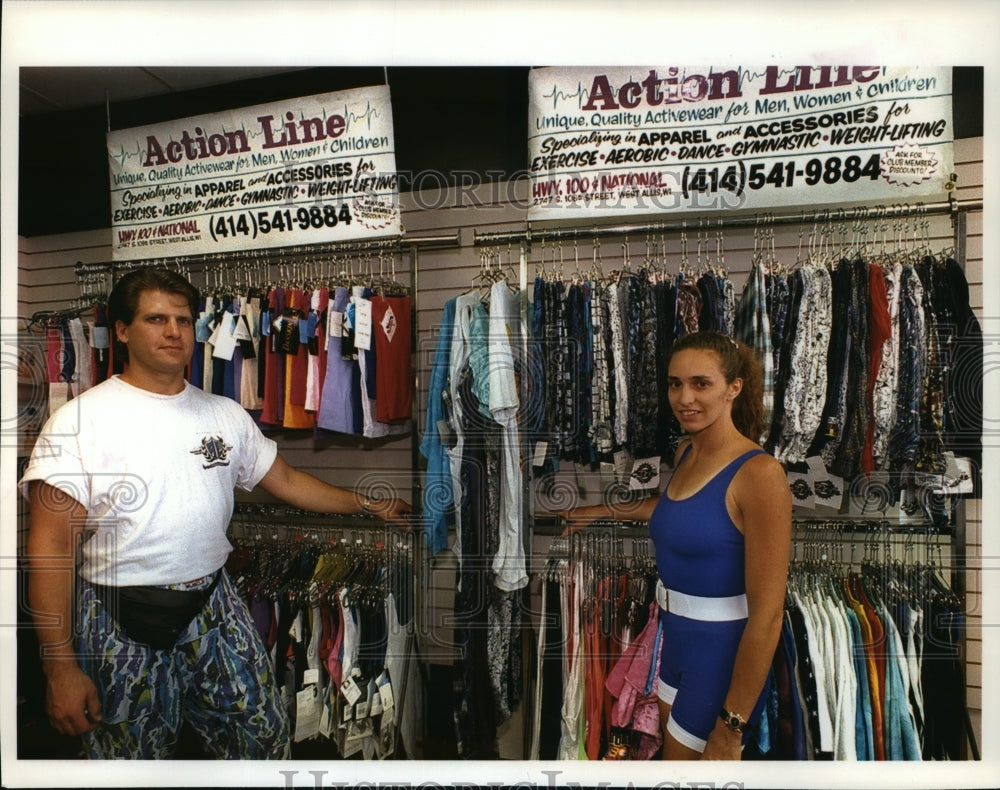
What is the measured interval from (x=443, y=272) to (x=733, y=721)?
1859 millimetres

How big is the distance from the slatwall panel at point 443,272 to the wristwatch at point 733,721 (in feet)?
2.37

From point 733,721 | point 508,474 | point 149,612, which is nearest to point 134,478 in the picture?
point 149,612

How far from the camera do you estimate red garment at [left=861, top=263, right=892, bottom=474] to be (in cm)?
177

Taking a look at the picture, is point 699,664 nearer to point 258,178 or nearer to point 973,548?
point 973,548

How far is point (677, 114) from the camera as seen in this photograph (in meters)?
1.78

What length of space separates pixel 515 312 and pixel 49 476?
1.66 m

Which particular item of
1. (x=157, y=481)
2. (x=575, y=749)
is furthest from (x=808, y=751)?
(x=157, y=481)

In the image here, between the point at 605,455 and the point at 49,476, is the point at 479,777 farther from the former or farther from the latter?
the point at 49,476

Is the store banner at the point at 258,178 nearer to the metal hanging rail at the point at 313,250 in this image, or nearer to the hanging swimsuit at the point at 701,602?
the metal hanging rail at the point at 313,250

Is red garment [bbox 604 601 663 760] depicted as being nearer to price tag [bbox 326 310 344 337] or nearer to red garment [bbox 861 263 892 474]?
red garment [bbox 861 263 892 474]

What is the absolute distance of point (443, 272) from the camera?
7.22 feet

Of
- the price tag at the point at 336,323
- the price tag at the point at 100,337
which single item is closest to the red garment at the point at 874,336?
the price tag at the point at 336,323

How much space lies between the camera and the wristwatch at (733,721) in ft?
4.94

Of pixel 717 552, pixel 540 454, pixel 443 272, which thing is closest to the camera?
pixel 717 552
